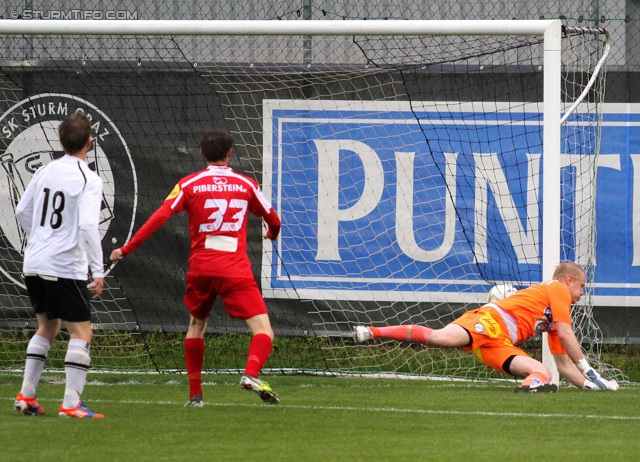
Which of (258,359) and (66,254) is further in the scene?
(258,359)

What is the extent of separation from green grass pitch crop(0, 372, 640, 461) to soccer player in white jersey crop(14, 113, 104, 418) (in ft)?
0.81

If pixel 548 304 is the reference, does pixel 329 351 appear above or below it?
below

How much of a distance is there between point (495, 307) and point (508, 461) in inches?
122

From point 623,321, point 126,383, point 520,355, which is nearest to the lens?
point 520,355

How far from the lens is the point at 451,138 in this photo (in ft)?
31.4

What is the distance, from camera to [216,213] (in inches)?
251

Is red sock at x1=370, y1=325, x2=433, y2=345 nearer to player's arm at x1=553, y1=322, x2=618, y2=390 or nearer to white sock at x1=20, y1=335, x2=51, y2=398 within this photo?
player's arm at x1=553, y1=322, x2=618, y2=390

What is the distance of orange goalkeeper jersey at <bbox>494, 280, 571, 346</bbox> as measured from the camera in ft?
24.1

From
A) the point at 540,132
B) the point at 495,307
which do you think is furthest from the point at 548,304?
the point at 540,132

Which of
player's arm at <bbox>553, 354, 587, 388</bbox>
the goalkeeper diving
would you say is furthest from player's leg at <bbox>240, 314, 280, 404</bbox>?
player's arm at <bbox>553, 354, 587, 388</bbox>

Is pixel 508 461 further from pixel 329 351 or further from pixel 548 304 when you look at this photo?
pixel 329 351

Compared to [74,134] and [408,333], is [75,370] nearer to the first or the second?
[74,134]

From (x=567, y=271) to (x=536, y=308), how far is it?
0.34 m

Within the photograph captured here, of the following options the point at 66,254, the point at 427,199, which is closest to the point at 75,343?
the point at 66,254
